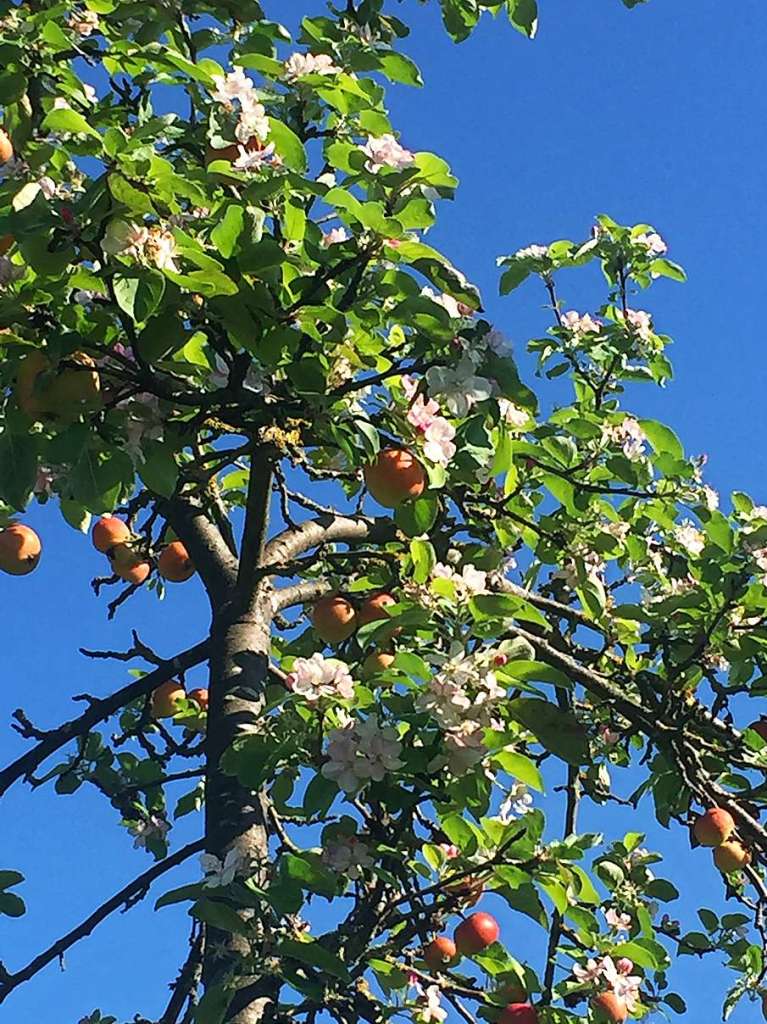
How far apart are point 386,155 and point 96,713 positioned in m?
1.70

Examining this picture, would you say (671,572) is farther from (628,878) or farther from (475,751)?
(475,751)

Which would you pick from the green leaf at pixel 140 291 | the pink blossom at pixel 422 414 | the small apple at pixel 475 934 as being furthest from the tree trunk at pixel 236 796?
the green leaf at pixel 140 291

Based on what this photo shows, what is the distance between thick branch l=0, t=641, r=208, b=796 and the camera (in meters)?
3.20

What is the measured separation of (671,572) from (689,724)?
0.44 m

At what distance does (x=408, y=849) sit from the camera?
262 cm

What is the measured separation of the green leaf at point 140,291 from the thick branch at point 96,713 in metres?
1.38

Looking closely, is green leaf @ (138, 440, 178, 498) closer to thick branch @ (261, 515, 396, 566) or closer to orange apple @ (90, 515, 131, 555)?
thick branch @ (261, 515, 396, 566)

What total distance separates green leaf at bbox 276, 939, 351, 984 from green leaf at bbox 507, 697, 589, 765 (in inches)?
20.3

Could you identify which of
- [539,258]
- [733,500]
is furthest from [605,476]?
[539,258]

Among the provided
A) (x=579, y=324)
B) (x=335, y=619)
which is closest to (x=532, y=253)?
(x=579, y=324)

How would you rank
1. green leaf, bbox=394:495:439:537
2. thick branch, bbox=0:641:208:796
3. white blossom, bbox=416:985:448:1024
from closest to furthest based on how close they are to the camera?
1. green leaf, bbox=394:495:439:537
2. white blossom, bbox=416:985:448:1024
3. thick branch, bbox=0:641:208:796

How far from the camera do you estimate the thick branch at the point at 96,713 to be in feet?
10.5

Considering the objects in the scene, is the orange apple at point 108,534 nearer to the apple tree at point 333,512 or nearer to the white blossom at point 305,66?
the apple tree at point 333,512

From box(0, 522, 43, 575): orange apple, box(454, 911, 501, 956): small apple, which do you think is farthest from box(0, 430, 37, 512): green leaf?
box(454, 911, 501, 956): small apple
